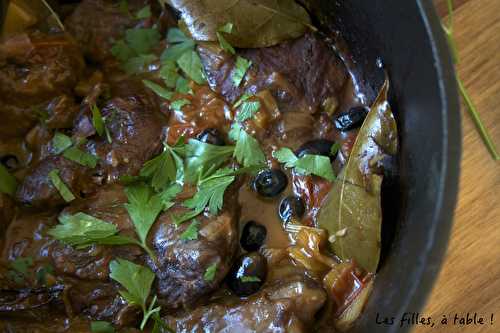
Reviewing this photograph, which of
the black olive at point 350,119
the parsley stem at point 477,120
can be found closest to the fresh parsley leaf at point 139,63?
the black olive at point 350,119

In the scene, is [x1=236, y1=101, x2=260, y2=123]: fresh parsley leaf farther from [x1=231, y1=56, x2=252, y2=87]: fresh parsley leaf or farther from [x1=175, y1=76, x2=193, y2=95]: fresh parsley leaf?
[x1=175, y1=76, x2=193, y2=95]: fresh parsley leaf

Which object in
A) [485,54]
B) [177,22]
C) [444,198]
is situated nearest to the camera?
[444,198]

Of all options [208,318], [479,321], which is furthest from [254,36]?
[479,321]

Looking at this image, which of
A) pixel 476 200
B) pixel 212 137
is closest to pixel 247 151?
pixel 212 137

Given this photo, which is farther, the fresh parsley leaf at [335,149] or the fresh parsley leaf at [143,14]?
the fresh parsley leaf at [143,14]

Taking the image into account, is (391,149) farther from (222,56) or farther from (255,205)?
(222,56)

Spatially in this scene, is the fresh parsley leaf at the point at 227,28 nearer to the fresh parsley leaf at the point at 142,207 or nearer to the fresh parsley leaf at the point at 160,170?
the fresh parsley leaf at the point at 160,170
